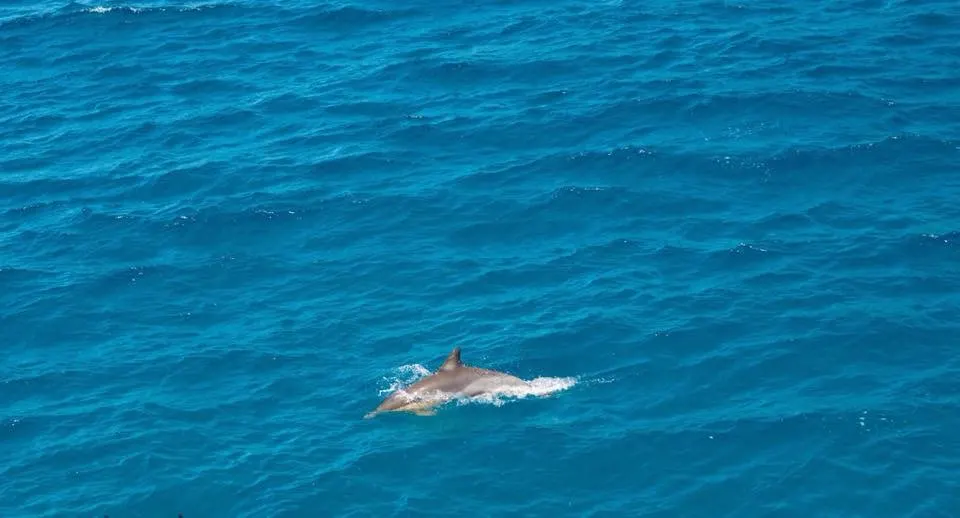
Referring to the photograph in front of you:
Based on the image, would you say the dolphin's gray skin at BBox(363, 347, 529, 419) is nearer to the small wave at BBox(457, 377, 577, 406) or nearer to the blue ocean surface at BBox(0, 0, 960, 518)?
the small wave at BBox(457, 377, 577, 406)

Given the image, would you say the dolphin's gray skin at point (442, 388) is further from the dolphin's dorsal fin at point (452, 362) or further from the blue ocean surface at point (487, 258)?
the blue ocean surface at point (487, 258)

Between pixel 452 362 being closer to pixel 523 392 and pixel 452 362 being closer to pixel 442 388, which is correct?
pixel 442 388

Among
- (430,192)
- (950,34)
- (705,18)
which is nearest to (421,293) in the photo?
(430,192)

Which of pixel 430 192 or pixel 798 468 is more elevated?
pixel 430 192

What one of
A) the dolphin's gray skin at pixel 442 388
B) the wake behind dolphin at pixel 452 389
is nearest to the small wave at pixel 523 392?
the wake behind dolphin at pixel 452 389

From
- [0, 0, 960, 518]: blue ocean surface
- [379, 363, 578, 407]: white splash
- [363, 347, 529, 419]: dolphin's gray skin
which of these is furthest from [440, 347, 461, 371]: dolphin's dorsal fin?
[0, 0, 960, 518]: blue ocean surface

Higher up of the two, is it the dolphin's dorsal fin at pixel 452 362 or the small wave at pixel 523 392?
the dolphin's dorsal fin at pixel 452 362

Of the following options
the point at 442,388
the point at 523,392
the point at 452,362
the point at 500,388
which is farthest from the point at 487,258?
the point at 442,388

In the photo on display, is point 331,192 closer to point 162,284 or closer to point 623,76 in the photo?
point 162,284
